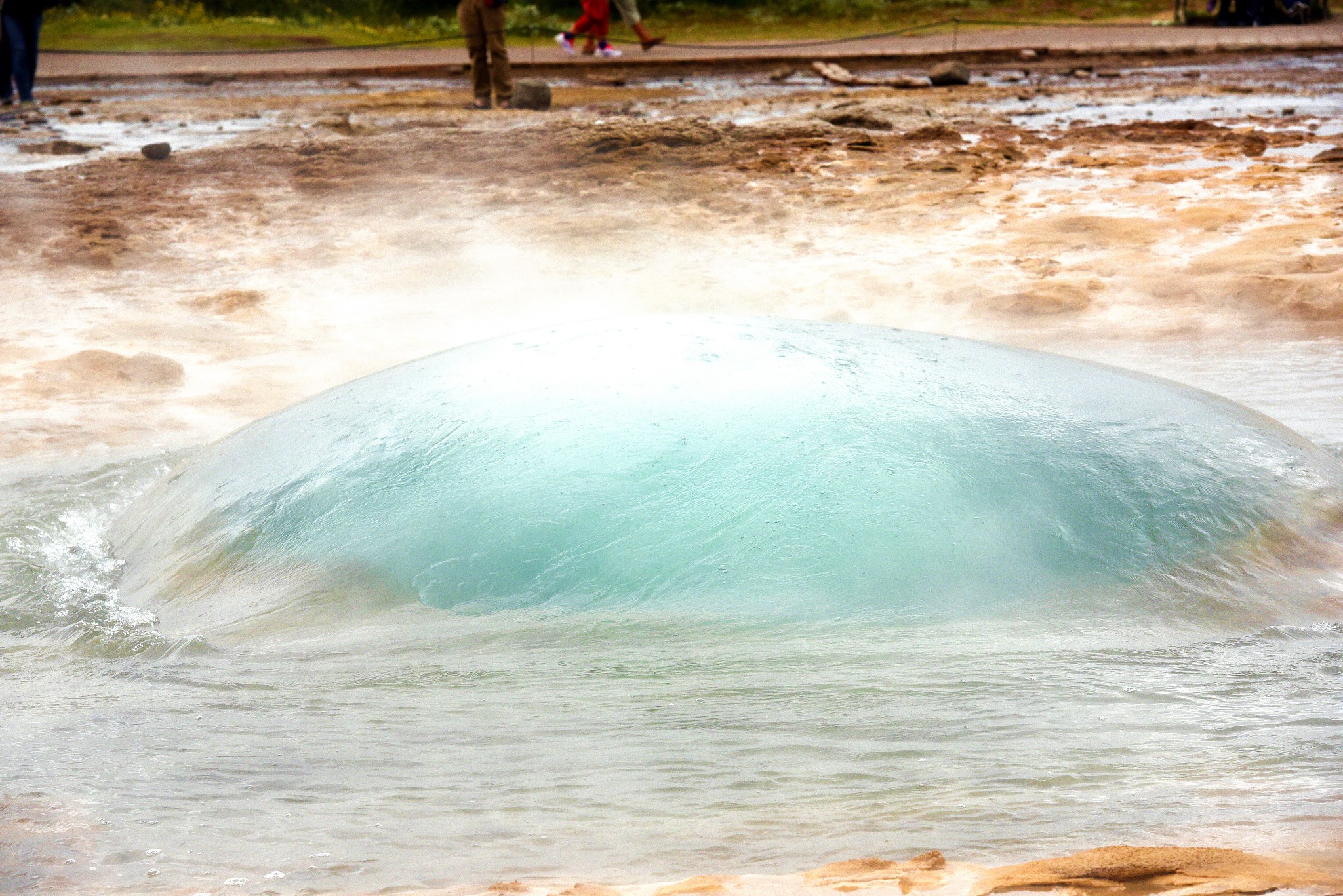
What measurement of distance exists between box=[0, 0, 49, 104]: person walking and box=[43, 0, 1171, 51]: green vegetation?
19.1 feet

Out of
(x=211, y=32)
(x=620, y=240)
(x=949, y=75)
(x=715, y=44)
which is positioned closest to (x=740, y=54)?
(x=715, y=44)

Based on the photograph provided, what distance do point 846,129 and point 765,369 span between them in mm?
6445

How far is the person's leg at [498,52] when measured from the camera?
31.4 ft

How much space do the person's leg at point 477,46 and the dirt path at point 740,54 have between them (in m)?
2.87

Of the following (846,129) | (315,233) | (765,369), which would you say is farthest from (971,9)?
(765,369)

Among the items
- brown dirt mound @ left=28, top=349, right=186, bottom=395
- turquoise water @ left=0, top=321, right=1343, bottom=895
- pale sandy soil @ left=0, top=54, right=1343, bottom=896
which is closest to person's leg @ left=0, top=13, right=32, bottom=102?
pale sandy soil @ left=0, top=54, right=1343, bottom=896

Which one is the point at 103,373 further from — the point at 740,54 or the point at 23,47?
the point at 740,54

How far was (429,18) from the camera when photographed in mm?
18859

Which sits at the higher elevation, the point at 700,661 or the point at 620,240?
the point at 620,240

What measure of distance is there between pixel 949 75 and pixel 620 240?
256 inches

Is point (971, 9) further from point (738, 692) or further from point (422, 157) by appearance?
point (738, 692)

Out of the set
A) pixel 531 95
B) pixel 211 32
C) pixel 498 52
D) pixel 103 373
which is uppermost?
pixel 211 32

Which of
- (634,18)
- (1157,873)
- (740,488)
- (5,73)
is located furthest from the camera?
(634,18)

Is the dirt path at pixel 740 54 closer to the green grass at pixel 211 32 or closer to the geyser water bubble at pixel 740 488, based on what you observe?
the green grass at pixel 211 32
